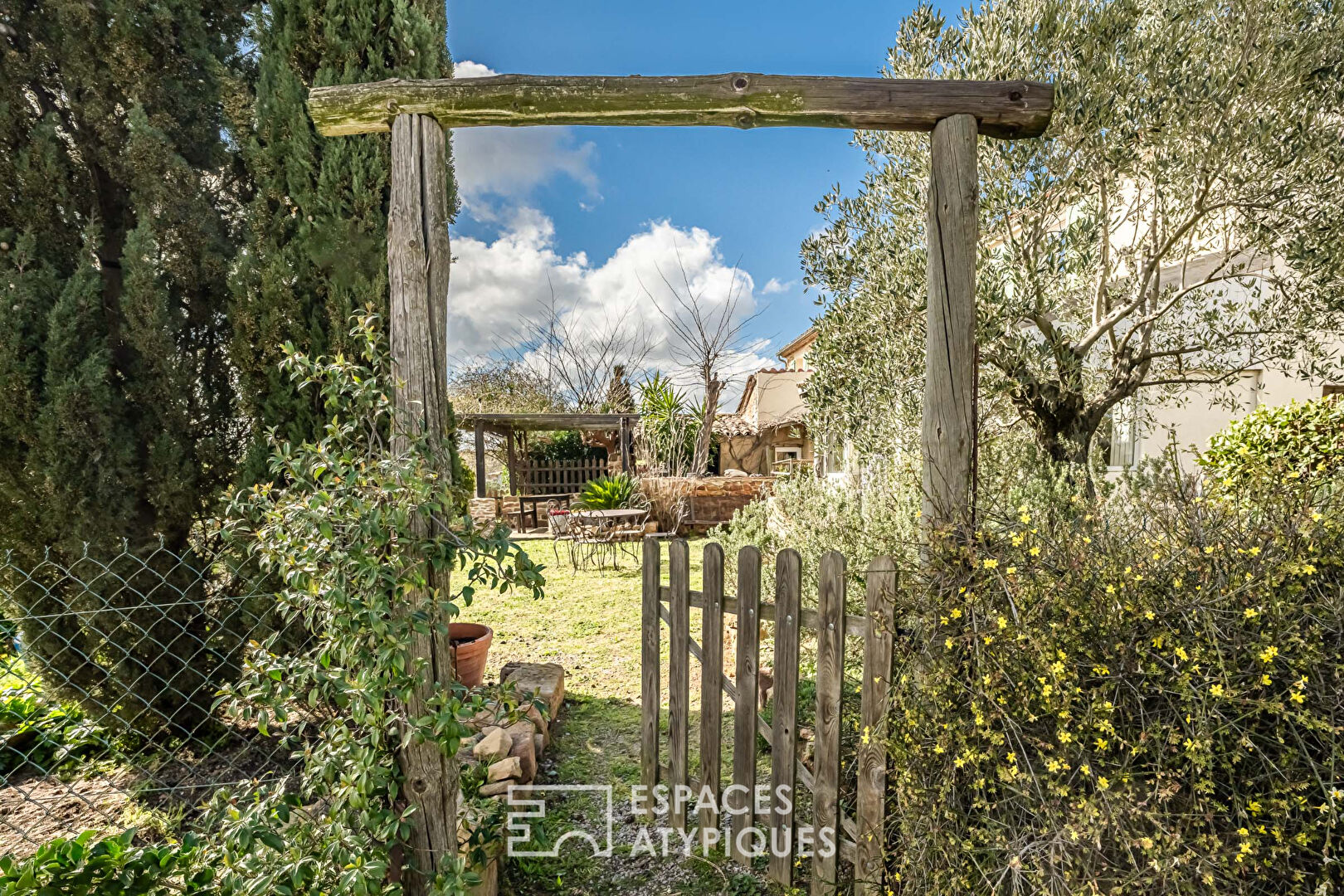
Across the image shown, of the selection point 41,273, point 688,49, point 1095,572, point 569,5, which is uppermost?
point 569,5

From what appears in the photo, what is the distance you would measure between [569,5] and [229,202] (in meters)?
2.61

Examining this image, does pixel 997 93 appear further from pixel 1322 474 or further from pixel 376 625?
pixel 376 625

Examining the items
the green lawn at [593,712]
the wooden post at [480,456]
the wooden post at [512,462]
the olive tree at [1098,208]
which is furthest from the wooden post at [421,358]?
the wooden post at [512,462]

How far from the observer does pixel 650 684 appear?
2.85m

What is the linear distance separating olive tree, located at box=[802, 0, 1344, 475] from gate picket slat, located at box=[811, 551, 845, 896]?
2.48 meters

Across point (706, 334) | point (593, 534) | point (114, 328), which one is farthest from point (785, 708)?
point (706, 334)

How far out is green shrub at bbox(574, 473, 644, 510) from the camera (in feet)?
36.3

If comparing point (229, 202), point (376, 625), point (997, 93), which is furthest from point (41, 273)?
point (997, 93)

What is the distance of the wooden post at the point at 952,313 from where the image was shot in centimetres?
205

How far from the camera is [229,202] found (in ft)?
10.6

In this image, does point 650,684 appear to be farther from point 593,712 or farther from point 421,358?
point 421,358

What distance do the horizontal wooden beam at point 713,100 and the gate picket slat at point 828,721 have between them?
60.2 inches

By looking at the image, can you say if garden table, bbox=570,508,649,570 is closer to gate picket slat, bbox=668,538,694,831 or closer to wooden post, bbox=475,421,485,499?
wooden post, bbox=475,421,485,499

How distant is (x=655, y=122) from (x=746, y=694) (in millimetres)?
2202
